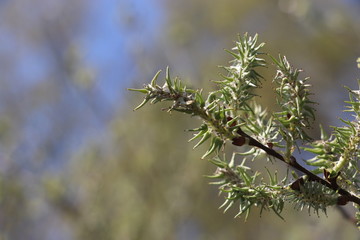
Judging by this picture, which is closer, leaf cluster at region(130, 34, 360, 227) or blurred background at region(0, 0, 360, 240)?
leaf cluster at region(130, 34, 360, 227)

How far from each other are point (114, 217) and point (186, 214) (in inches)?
24.6

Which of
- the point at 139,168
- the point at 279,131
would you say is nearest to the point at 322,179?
the point at 279,131

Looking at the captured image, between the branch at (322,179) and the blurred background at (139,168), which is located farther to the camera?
the blurred background at (139,168)

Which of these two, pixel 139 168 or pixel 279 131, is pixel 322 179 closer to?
pixel 279 131

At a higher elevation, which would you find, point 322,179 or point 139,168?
point 139,168

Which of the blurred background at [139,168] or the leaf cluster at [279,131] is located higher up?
the blurred background at [139,168]

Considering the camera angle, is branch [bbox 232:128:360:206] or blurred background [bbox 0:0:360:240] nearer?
branch [bbox 232:128:360:206]

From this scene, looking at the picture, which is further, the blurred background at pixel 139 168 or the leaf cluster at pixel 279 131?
the blurred background at pixel 139 168

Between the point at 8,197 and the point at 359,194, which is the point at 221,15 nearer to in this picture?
the point at 8,197

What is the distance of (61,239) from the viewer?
17.6ft

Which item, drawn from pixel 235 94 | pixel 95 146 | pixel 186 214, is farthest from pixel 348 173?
pixel 95 146

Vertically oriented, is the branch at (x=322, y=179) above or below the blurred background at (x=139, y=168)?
below

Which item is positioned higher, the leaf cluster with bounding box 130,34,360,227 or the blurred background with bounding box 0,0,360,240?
the blurred background with bounding box 0,0,360,240

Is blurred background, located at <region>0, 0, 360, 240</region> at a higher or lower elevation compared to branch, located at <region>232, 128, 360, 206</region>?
higher
